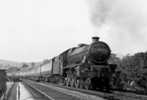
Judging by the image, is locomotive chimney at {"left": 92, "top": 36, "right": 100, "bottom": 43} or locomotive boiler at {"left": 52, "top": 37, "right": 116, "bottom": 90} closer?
locomotive boiler at {"left": 52, "top": 37, "right": 116, "bottom": 90}

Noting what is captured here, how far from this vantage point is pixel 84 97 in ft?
49.6

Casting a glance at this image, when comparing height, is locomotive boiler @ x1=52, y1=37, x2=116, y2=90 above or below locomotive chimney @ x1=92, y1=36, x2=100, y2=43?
below

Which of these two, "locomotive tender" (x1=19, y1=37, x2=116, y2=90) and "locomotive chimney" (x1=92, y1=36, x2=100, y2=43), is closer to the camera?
"locomotive tender" (x1=19, y1=37, x2=116, y2=90)

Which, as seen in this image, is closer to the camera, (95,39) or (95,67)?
(95,67)

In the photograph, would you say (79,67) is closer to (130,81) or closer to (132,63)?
(130,81)

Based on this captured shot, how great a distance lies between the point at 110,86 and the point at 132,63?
966 centimetres

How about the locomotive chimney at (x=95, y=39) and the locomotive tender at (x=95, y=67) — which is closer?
the locomotive tender at (x=95, y=67)

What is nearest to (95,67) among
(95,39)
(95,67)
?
(95,67)

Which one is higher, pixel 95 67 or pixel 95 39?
pixel 95 39

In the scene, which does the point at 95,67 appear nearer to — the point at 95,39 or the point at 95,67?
the point at 95,67

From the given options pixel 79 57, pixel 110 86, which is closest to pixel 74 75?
pixel 79 57

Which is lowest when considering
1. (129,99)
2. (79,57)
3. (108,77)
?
(129,99)

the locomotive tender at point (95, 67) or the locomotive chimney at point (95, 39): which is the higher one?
the locomotive chimney at point (95, 39)

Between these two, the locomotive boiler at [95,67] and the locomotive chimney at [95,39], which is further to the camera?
the locomotive chimney at [95,39]
